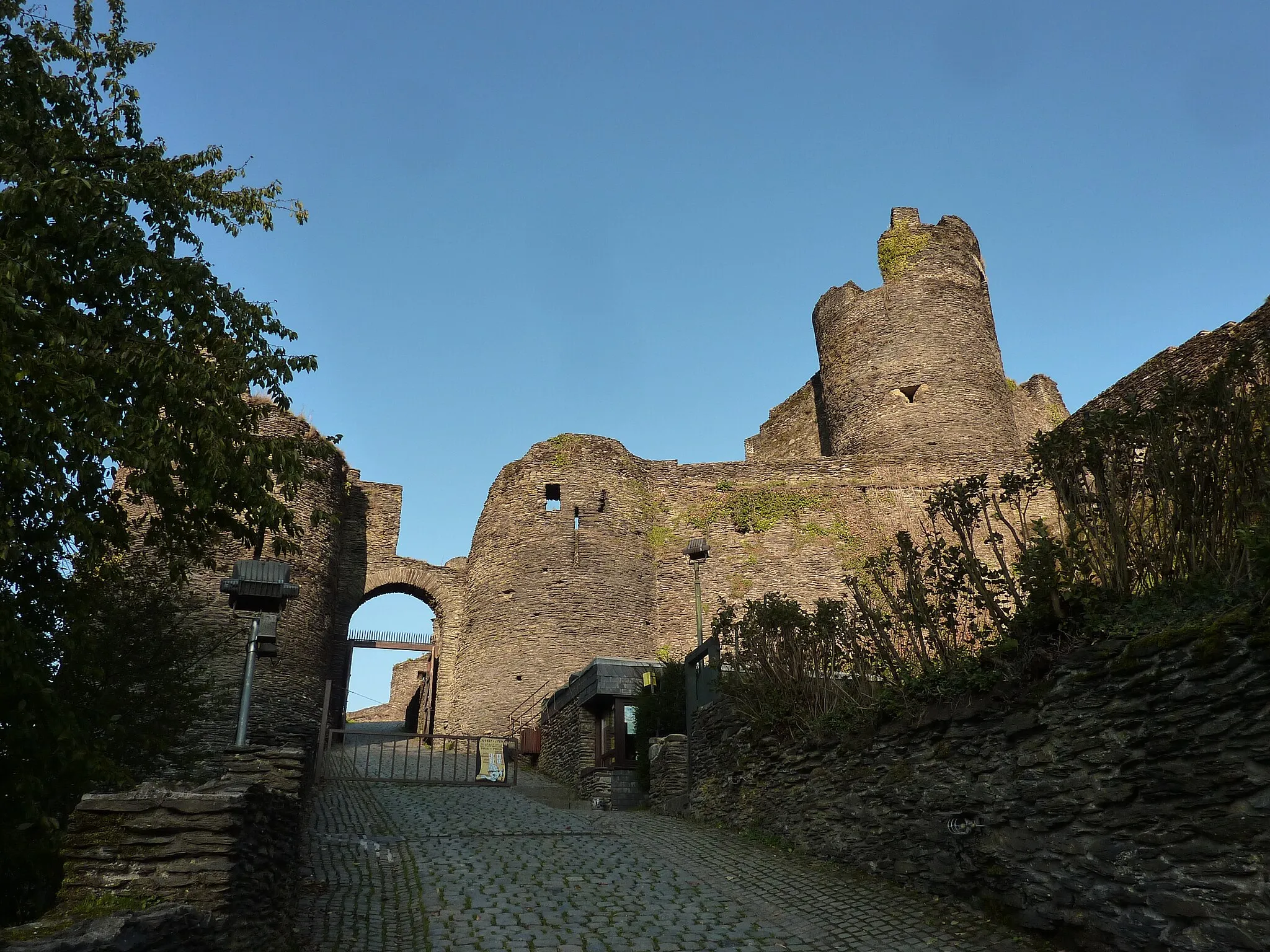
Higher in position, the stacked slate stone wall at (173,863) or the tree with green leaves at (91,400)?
the tree with green leaves at (91,400)

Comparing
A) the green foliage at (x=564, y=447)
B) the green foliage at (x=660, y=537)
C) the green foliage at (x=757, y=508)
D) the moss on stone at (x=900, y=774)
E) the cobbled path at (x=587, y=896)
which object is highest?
the green foliage at (x=564, y=447)

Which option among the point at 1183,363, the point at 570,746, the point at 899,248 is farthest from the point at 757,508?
the point at 1183,363

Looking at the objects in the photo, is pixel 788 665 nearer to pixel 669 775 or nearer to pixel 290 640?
pixel 669 775

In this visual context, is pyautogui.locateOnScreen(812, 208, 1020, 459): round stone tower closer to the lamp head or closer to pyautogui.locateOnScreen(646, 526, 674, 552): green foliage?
pyautogui.locateOnScreen(646, 526, 674, 552): green foliage

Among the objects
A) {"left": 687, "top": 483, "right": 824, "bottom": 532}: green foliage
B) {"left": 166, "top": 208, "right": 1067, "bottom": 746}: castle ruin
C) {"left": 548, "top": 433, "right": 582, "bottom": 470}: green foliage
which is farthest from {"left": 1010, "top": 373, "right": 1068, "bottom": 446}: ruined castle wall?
{"left": 548, "top": 433, "right": 582, "bottom": 470}: green foliage

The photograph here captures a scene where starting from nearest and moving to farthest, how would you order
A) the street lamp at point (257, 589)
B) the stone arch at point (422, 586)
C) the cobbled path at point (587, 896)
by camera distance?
the cobbled path at point (587, 896) < the street lamp at point (257, 589) < the stone arch at point (422, 586)

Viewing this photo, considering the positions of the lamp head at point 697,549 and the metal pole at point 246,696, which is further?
the lamp head at point 697,549

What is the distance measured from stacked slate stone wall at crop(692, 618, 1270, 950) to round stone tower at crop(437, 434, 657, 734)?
16334 mm

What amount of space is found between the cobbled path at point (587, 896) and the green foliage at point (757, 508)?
1572cm

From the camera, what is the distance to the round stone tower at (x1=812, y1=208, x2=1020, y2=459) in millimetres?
28750

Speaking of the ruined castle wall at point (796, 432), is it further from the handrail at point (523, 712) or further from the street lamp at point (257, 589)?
the street lamp at point (257, 589)

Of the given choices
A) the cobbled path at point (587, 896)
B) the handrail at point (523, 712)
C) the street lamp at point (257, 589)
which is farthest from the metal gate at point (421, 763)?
the street lamp at point (257, 589)

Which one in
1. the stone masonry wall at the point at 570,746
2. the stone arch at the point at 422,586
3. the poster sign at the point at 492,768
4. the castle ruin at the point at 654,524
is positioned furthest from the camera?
the stone arch at the point at 422,586

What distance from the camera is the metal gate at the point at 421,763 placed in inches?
646
